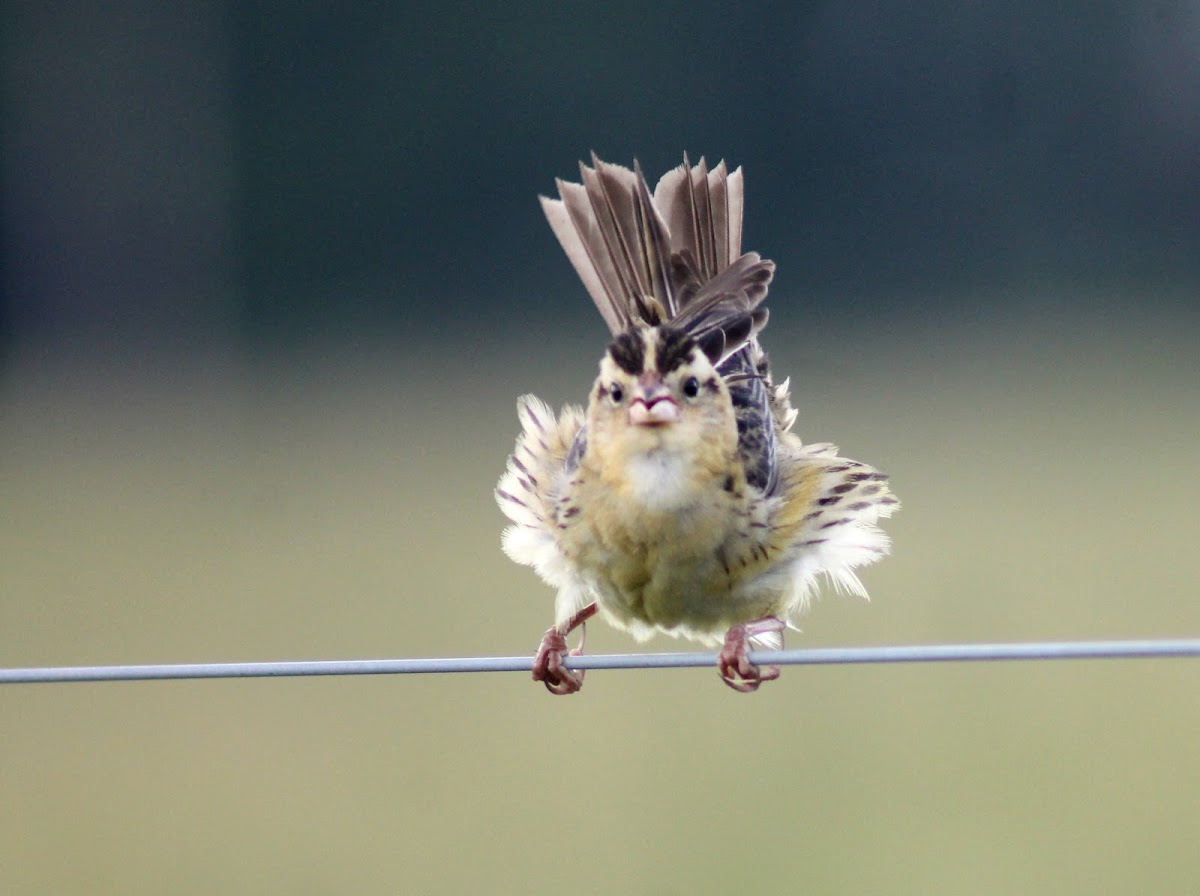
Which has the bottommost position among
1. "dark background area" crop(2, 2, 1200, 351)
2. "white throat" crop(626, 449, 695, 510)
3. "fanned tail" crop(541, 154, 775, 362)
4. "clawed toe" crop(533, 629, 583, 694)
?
"clawed toe" crop(533, 629, 583, 694)

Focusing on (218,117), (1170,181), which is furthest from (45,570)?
(1170,181)

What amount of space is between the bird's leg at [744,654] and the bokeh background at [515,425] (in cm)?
286

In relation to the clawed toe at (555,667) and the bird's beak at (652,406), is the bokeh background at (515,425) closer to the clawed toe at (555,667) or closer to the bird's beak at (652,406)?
the clawed toe at (555,667)

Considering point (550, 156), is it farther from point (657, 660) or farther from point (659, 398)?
point (657, 660)

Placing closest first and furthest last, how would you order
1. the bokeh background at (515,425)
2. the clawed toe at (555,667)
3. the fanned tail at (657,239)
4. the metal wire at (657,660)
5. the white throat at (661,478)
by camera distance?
the metal wire at (657,660) → the white throat at (661,478) → the clawed toe at (555,667) → the fanned tail at (657,239) → the bokeh background at (515,425)

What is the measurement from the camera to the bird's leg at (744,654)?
341 centimetres

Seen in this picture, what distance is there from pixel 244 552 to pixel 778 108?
17.5 feet

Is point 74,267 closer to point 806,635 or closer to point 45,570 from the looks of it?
point 45,570

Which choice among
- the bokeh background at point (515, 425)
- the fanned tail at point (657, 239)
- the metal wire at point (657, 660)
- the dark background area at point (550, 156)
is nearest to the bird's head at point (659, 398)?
the fanned tail at point (657, 239)

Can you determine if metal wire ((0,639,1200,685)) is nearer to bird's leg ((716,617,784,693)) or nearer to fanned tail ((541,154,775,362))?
bird's leg ((716,617,784,693))

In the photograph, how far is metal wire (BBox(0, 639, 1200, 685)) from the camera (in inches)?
93.0

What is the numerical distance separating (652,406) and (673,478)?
0.18 m

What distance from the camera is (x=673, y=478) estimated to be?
10.7 feet

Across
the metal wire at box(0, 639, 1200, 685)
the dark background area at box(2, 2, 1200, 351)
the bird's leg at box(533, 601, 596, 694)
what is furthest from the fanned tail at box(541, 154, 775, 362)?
the dark background area at box(2, 2, 1200, 351)
